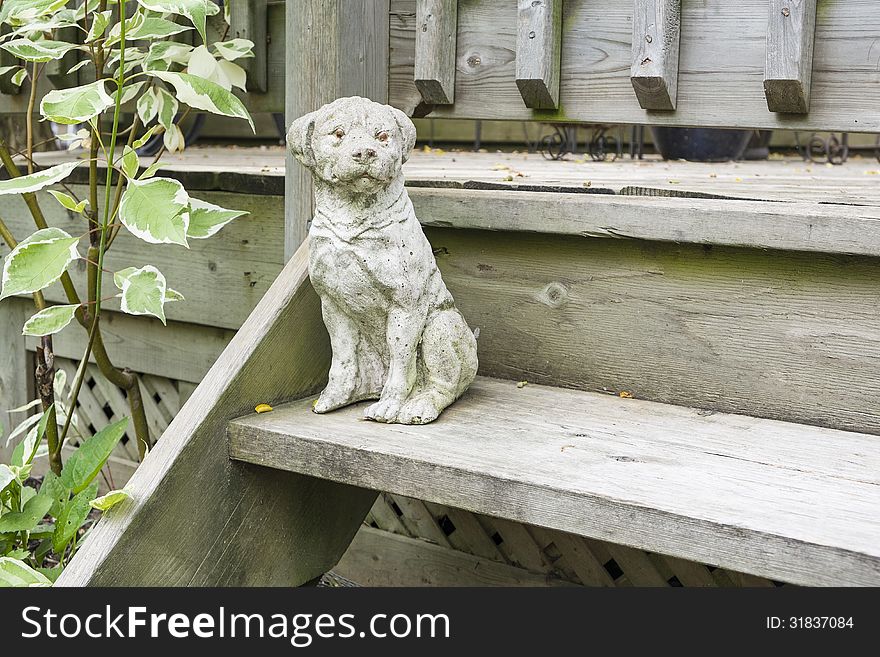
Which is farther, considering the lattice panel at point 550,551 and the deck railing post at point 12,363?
the deck railing post at point 12,363

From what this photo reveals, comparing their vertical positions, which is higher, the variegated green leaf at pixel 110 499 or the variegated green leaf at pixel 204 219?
the variegated green leaf at pixel 204 219

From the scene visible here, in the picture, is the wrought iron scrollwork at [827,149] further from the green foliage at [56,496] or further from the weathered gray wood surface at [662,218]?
the green foliage at [56,496]

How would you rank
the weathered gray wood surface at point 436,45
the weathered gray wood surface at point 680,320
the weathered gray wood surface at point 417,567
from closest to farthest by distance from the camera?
the weathered gray wood surface at point 680,320, the weathered gray wood surface at point 436,45, the weathered gray wood surface at point 417,567

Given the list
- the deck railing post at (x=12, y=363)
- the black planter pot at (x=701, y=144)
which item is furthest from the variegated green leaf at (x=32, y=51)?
the black planter pot at (x=701, y=144)

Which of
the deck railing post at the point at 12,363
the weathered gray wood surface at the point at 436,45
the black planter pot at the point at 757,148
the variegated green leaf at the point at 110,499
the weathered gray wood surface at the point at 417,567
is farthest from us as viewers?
the black planter pot at the point at 757,148

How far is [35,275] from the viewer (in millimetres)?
1679

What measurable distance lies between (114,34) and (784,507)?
152cm

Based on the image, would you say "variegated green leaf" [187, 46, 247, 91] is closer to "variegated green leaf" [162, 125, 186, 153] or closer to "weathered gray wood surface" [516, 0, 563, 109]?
"variegated green leaf" [162, 125, 186, 153]

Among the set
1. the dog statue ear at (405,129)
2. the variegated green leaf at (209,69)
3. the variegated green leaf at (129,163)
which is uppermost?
the variegated green leaf at (209,69)

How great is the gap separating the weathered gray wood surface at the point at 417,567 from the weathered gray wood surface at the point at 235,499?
51 centimetres

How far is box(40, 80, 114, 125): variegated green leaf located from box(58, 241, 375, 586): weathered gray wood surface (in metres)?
0.42

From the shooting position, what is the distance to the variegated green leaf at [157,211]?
64.6 inches

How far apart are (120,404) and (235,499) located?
1.48 m

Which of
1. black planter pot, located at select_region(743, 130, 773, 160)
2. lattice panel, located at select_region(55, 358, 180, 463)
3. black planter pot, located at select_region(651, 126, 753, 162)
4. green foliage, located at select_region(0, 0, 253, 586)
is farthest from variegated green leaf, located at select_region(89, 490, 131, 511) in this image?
black planter pot, located at select_region(743, 130, 773, 160)
